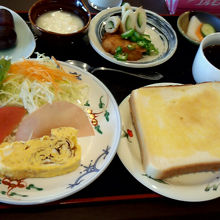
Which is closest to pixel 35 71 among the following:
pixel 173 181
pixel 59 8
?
pixel 59 8

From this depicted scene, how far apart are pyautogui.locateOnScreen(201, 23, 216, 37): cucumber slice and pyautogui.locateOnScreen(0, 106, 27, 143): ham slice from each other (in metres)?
1.42

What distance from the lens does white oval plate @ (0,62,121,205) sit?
100 cm

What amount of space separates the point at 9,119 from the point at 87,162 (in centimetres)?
42

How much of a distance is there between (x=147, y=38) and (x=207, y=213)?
1.17 metres

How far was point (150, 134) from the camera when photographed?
49.5 inches

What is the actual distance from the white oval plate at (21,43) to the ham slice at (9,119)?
38 centimetres

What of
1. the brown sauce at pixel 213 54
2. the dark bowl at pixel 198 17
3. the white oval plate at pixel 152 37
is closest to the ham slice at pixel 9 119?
the white oval plate at pixel 152 37

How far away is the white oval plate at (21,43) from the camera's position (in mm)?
1573

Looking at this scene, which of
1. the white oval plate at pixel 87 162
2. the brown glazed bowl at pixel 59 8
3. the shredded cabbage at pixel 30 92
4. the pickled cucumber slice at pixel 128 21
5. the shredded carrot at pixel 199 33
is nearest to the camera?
the white oval plate at pixel 87 162

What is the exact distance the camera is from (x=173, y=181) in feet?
4.02

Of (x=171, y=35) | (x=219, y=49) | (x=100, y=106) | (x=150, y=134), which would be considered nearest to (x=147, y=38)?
(x=171, y=35)

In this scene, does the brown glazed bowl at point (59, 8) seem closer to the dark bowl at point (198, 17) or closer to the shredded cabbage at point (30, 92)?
the shredded cabbage at point (30, 92)

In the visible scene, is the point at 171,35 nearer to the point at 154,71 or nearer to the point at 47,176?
the point at 154,71

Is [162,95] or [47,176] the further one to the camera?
[162,95]
